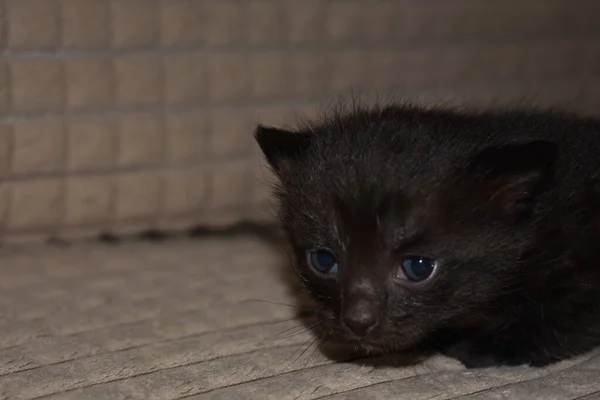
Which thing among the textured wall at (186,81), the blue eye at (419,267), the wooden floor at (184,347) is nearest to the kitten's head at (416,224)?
the blue eye at (419,267)

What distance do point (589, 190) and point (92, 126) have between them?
4.61ft

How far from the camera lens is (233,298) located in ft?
6.80

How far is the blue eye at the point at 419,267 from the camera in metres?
1.61

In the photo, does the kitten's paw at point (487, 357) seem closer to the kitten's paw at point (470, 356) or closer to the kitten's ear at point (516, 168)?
the kitten's paw at point (470, 356)

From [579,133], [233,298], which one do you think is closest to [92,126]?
[233,298]

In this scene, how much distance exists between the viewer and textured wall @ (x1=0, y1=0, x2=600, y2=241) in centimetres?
238

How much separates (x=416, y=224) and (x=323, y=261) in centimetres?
23

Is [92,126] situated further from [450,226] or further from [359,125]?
[450,226]

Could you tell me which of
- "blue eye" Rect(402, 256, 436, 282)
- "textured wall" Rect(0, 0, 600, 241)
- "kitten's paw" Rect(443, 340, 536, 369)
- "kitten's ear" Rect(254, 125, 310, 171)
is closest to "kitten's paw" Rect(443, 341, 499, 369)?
"kitten's paw" Rect(443, 340, 536, 369)

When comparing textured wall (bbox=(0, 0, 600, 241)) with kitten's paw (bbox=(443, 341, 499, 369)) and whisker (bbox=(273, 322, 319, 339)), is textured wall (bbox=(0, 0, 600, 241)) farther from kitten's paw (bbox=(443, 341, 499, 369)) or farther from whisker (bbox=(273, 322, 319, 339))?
kitten's paw (bbox=(443, 341, 499, 369))

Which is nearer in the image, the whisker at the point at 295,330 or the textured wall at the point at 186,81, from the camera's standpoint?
the whisker at the point at 295,330

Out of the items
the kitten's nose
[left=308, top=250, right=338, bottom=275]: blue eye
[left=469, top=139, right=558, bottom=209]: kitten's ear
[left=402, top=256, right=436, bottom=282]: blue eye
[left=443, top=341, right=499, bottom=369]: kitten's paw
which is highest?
[left=469, top=139, right=558, bottom=209]: kitten's ear

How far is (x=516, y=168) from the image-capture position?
163 cm

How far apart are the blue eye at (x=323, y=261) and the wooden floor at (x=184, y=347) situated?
178 millimetres
